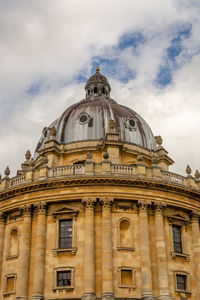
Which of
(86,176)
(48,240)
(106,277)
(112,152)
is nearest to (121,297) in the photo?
(106,277)

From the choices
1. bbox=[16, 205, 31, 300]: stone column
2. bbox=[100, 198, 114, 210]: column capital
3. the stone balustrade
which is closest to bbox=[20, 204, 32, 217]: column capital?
bbox=[16, 205, 31, 300]: stone column

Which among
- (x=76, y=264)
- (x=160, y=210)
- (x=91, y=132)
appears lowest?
(x=76, y=264)

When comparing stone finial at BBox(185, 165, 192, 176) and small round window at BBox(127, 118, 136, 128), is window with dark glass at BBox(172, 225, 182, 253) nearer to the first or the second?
stone finial at BBox(185, 165, 192, 176)

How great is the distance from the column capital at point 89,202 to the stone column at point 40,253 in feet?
10.5

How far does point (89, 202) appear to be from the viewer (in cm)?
3102

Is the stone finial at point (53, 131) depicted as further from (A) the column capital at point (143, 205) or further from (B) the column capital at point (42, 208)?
(A) the column capital at point (143, 205)

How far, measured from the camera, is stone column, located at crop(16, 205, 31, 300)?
96.8ft

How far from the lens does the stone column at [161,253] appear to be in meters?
29.0

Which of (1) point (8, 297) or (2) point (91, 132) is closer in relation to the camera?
(1) point (8, 297)

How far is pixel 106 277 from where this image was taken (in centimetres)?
2856

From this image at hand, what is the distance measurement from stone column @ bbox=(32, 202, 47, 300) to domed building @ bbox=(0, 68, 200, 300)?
0.23 ft

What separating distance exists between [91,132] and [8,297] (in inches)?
677

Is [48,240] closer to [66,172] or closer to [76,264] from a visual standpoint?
[76,264]

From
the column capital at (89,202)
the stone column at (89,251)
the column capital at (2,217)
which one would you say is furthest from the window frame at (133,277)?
the column capital at (2,217)
